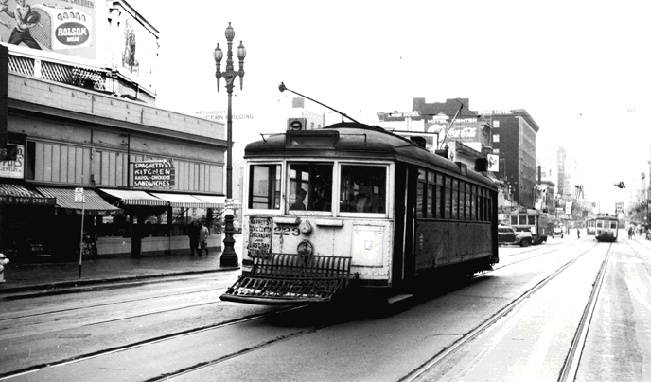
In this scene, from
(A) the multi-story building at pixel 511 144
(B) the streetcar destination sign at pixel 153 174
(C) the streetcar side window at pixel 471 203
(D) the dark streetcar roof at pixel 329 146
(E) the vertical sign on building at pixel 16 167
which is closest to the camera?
(D) the dark streetcar roof at pixel 329 146

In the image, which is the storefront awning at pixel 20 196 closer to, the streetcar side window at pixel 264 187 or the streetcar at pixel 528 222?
the streetcar side window at pixel 264 187

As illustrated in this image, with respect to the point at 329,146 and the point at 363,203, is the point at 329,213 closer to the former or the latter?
the point at 363,203

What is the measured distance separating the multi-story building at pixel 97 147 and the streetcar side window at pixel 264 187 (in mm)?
8201

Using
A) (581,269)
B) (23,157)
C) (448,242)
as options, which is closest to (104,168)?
(23,157)

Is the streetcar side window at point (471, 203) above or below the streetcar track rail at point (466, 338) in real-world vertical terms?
above

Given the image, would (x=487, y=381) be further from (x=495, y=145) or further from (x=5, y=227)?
(x=495, y=145)

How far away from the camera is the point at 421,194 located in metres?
12.5

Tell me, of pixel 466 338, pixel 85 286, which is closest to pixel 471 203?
pixel 466 338

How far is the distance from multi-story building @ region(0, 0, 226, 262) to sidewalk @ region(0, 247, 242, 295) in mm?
1471

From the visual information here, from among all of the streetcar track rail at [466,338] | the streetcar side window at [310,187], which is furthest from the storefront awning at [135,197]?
the streetcar side window at [310,187]

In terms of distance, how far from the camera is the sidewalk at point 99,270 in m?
17.2

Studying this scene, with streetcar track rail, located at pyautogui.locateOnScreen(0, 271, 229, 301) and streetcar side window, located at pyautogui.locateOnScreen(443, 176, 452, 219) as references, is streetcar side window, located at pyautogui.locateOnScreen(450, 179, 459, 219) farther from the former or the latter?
streetcar track rail, located at pyautogui.locateOnScreen(0, 271, 229, 301)

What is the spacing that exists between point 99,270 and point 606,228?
2332 inches

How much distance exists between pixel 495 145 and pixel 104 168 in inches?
4159
